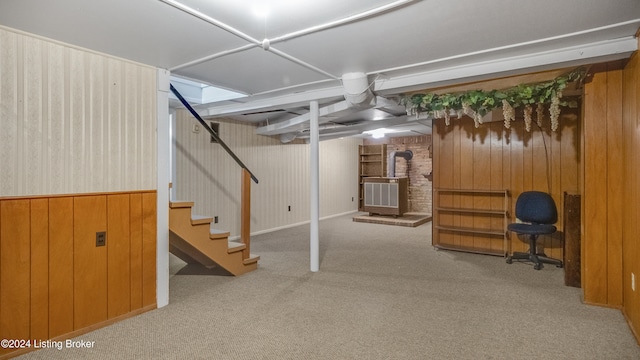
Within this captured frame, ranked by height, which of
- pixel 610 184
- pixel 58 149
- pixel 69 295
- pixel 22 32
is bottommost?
pixel 69 295

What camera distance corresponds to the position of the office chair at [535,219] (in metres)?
4.12

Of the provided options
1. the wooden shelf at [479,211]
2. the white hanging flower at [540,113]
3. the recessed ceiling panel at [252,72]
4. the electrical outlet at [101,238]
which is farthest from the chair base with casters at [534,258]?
the electrical outlet at [101,238]

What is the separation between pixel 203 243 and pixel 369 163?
275 inches

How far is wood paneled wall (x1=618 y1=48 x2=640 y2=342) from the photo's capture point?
241 cm

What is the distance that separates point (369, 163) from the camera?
9883 mm

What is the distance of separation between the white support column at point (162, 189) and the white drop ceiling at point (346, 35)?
24 centimetres

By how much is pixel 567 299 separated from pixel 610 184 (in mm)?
1117

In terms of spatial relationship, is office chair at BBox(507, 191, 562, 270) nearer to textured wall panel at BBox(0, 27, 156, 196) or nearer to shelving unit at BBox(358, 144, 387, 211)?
textured wall panel at BBox(0, 27, 156, 196)

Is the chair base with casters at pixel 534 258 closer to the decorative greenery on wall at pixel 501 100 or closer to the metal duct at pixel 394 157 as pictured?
the decorative greenery on wall at pixel 501 100

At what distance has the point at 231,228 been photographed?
5.95m

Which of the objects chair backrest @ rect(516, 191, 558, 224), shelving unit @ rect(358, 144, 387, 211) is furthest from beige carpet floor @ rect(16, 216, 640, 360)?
shelving unit @ rect(358, 144, 387, 211)

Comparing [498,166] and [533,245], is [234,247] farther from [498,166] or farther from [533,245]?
[498,166]

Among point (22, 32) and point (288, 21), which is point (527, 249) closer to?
point (288, 21)

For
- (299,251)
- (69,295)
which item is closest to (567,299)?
(299,251)
